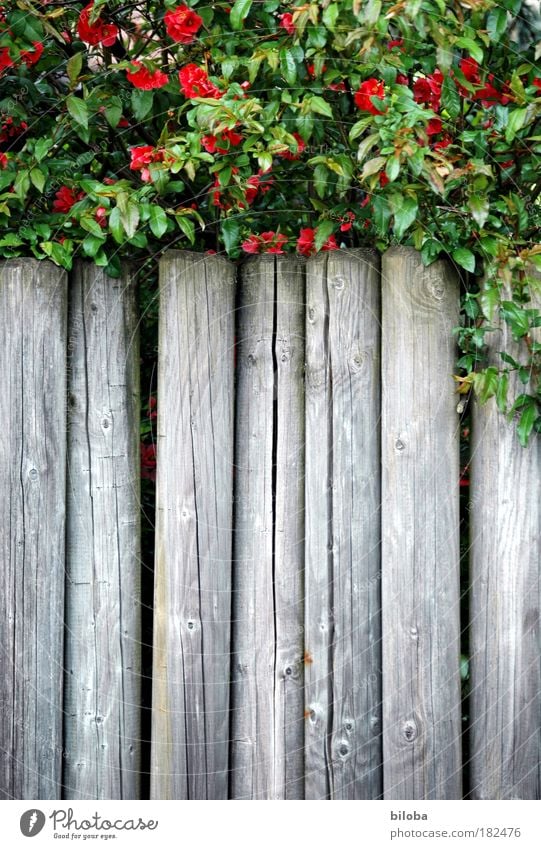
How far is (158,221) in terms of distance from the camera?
2512mm

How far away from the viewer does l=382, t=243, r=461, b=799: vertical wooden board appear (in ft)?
8.59

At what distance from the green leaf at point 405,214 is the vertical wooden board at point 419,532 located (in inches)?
6.2

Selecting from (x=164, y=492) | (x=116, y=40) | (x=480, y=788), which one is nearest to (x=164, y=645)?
(x=164, y=492)

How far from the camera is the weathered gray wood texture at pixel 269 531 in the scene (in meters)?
2.69

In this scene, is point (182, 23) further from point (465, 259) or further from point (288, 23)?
point (465, 259)

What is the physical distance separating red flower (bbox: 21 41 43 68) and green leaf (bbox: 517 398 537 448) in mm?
1763

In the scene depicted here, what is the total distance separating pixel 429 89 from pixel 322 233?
542mm

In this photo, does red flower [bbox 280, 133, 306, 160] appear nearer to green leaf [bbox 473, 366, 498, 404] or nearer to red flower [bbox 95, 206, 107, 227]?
red flower [bbox 95, 206, 107, 227]

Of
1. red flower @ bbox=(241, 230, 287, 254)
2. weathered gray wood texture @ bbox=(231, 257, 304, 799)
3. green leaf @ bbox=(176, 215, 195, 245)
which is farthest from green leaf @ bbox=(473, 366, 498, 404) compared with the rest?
green leaf @ bbox=(176, 215, 195, 245)

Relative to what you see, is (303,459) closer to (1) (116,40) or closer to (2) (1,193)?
(2) (1,193)

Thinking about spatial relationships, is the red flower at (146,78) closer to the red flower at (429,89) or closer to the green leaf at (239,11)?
the green leaf at (239,11)

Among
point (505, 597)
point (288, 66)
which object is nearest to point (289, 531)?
point (505, 597)

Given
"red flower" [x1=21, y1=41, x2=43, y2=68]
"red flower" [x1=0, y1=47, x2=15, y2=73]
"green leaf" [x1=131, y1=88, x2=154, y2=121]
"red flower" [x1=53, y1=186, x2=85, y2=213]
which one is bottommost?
"red flower" [x1=53, y1=186, x2=85, y2=213]

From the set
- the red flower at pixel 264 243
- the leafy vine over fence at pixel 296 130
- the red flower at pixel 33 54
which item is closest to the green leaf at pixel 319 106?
the leafy vine over fence at pixel 296 130
